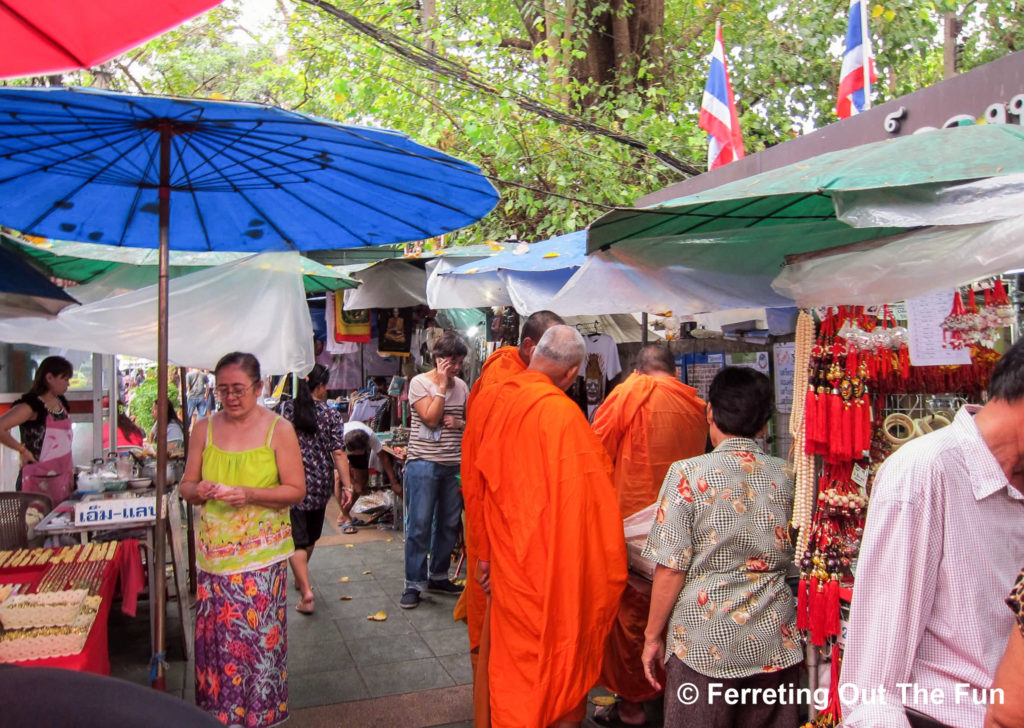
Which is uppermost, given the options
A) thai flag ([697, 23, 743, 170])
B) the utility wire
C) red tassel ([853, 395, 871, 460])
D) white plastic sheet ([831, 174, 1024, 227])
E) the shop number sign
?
the utility wire

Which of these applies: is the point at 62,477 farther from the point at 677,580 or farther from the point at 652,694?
the point at 677,580

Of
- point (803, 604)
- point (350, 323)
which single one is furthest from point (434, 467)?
point (803, 604)

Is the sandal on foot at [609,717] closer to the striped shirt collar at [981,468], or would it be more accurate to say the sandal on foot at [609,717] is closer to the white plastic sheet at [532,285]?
the white plastic sheet at [532,285]

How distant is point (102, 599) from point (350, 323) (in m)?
5.83

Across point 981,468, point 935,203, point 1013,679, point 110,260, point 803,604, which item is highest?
point 110,260

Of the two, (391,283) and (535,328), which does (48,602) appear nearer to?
(535,328)

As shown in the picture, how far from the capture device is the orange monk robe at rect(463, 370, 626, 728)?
3318 mm

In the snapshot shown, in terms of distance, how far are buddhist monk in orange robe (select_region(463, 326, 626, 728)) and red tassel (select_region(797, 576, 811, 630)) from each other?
81 cm

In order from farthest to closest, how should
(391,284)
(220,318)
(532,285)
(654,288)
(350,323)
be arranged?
(350,323) < (391,284) < (532,285) < (654,288) < (220,318)

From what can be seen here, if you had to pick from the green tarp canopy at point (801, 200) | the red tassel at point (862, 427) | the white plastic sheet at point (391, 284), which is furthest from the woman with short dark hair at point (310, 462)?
the red tassel at point (862, 427)

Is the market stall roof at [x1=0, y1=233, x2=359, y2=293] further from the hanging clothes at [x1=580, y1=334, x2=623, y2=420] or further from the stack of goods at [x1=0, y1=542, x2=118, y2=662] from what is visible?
the hanging clothes at [x1=580, y1=334, x2=623, y2=420]

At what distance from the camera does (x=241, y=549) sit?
12.0 feet

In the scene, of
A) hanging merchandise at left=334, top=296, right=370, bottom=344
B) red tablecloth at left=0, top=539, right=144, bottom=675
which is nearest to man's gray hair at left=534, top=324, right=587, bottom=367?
red tablecloth at left=0, top=539, right=144, bottom=675

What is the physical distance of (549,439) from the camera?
11.3 ft
